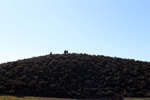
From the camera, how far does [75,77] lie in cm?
4331

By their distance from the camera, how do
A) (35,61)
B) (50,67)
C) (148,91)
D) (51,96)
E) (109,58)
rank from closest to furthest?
(51,96) < (148,91) < (50,67) < (35,61) < (109,58)

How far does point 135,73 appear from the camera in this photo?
46094 millimetres

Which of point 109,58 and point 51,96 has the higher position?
point 109,58

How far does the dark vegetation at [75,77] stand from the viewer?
3800 centimetres

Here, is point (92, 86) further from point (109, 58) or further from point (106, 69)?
point (109, 58)

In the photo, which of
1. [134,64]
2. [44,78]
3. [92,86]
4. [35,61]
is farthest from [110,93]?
[35,61]

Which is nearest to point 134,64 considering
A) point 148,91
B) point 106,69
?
point 106,69

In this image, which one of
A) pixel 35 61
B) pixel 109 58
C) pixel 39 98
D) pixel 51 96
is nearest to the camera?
pixel 39 98

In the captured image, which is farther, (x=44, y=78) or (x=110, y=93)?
(x=44, y=78)

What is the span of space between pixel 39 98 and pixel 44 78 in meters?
8.35

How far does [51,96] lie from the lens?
36750 millimetres

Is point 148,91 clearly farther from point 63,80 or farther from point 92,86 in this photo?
point 63,80

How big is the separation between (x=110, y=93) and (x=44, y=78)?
13308mm

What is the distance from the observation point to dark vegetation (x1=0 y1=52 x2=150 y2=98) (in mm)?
38000
